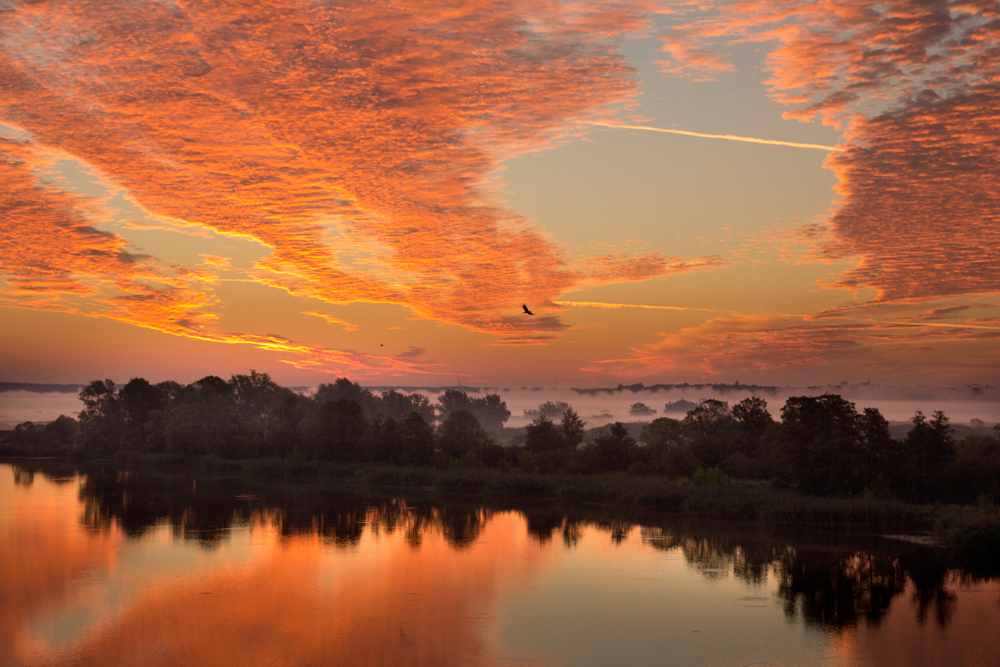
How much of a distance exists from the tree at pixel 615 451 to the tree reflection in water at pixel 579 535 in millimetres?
12732

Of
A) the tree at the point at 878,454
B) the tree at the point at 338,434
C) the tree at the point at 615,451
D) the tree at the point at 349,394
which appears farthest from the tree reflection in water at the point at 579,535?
the tree at the point at 349,394

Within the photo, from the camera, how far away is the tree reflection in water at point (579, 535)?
30141 mm

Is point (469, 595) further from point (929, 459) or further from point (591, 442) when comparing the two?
point (591, 442)

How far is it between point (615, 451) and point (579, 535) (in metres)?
25.3

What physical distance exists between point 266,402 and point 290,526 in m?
110

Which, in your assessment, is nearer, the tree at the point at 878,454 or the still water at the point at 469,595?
the still water at the point at 469,595

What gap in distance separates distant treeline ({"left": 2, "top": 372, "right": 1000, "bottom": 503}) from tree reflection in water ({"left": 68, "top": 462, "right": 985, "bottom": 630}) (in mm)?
9648

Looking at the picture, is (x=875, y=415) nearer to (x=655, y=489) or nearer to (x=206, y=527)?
(x=655, y=489)

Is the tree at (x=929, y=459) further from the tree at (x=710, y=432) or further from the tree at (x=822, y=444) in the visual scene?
the tree at (x=710, y=432)

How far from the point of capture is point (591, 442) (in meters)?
92.4

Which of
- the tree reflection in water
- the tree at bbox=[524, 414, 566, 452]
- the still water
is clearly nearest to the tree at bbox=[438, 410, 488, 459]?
the tree at bbox=[524, 414, 566, 452]

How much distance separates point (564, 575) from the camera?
111ft

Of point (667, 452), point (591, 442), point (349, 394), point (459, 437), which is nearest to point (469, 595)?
point (667, 452)

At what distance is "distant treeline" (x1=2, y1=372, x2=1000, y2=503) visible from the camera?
165 feet
